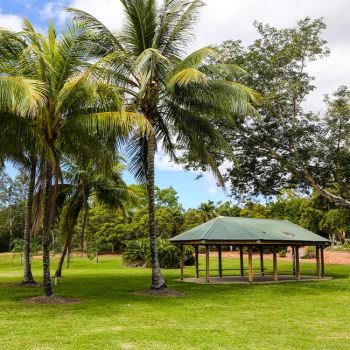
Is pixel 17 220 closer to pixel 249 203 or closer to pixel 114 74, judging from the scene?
pixel 249 203

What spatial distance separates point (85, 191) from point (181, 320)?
12.6 meters

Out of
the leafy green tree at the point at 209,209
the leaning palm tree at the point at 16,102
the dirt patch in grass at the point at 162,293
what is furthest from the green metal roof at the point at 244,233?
the leafy green tree at the point at 209,209

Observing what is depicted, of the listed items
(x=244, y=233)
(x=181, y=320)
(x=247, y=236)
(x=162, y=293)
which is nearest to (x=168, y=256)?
(x=244, y=233)

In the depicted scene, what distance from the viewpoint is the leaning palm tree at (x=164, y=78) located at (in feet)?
50.3

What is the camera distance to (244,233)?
2019 centimetres

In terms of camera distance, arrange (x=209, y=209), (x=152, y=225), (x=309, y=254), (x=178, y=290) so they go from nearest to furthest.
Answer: (x=152, y=225) → (x=178, y=290) → (x=309, y=254) → (x=209, y=209)

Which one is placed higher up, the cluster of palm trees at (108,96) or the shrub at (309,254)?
the cluster of palm trees at (108,96)

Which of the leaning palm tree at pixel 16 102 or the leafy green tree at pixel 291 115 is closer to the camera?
the leaning palm tree at pixel 16 102

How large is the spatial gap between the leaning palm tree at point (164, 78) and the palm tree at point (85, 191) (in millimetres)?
5518

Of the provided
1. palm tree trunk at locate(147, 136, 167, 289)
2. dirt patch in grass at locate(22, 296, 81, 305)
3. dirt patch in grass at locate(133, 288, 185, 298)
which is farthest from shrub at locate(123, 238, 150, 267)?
dirt patch in grass at locate(22, 296, 81, 305)

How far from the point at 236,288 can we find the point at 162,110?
7264mm

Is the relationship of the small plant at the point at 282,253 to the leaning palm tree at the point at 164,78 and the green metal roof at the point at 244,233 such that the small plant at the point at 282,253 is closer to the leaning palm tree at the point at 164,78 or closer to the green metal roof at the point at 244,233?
the green metal roof at the point at 244,233

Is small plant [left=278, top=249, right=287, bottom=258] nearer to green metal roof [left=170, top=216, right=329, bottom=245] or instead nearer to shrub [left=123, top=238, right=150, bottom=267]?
shrub [left=123, top=238, right=150, bottom=267]

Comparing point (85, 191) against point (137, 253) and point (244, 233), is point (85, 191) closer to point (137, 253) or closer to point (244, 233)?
point (244, 233)
